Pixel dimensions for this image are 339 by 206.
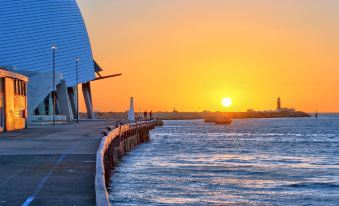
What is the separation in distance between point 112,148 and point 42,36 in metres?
69.0

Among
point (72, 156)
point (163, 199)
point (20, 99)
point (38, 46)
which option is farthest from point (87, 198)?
point (38, 46)

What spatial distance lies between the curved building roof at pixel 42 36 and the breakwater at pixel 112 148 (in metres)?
27.8

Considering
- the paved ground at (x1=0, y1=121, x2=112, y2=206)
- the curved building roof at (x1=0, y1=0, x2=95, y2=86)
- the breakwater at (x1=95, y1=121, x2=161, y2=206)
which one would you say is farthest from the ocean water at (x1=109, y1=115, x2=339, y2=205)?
the curved building roof at (x1=0, y1=0, x2=95, y2=86)

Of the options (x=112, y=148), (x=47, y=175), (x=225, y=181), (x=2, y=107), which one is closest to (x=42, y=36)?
(x=2, y=107)

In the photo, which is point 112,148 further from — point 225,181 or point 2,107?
point 2,107

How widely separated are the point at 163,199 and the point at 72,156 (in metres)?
3.82

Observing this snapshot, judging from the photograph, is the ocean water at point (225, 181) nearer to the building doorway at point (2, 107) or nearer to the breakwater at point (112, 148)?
the breakwater at point (112, 148)

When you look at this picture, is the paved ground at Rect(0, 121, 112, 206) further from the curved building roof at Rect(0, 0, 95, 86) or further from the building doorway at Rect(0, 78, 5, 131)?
the curved building roof at Rect(0, 0, 95, 86)

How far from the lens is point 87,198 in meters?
15.2

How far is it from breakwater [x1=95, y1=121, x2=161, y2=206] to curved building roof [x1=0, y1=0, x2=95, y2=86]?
2782 centimetres

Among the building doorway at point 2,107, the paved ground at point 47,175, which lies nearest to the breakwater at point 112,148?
the paved ground at point 47,175

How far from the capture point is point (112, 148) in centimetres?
3684

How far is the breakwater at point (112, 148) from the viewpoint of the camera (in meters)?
15.1

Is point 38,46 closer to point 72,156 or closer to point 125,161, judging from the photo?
point 125,161
